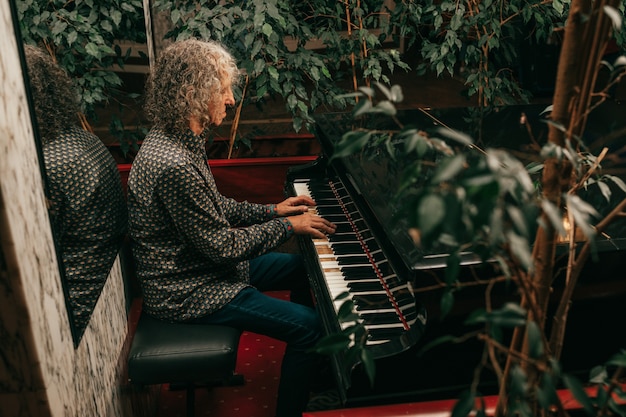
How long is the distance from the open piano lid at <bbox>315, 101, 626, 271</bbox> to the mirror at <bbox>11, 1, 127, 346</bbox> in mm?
786

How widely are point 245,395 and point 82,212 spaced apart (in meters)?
1.15

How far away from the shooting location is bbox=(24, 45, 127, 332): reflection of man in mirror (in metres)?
1.67

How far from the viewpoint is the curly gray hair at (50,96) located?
165 centimetres

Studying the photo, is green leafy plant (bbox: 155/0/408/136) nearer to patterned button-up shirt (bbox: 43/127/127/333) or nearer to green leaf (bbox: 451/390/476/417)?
patterned button-up shirt (bbox: 43/127/127/333)

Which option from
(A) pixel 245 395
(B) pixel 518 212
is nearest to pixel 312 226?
(A) pixel 245 395

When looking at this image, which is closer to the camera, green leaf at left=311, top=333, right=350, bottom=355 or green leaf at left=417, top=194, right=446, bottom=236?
green leaf at left=417, top=194, right=446, bottom=236

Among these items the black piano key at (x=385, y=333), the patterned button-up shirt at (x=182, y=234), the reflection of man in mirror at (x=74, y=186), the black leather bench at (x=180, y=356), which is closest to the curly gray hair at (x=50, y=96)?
the reflection of man in mirror at (x=74, y=186)

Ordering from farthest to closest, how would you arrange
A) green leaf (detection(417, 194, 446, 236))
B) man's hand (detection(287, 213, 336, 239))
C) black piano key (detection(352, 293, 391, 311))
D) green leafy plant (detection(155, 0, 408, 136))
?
green leafy plant (detection(155, 0, 408, 136)) → man's hand (detection(287, 213, 336, 239)) → black piano key (detection(352, 293, 391, 311)) → green leaf (detection(417, 194, 446, 236))

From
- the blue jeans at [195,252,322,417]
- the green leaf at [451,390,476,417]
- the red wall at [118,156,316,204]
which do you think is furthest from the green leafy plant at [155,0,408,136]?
the green leaf at [451,390,476,417]

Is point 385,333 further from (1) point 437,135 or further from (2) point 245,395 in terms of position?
(2) point 245,395

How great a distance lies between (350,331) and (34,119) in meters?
0.85

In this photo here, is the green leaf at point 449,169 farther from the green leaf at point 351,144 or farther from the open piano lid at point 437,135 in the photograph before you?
the open piano lid at point 437,135

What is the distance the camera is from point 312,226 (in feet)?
7.00

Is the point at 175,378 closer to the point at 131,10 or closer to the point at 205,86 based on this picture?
the point at 205,86
